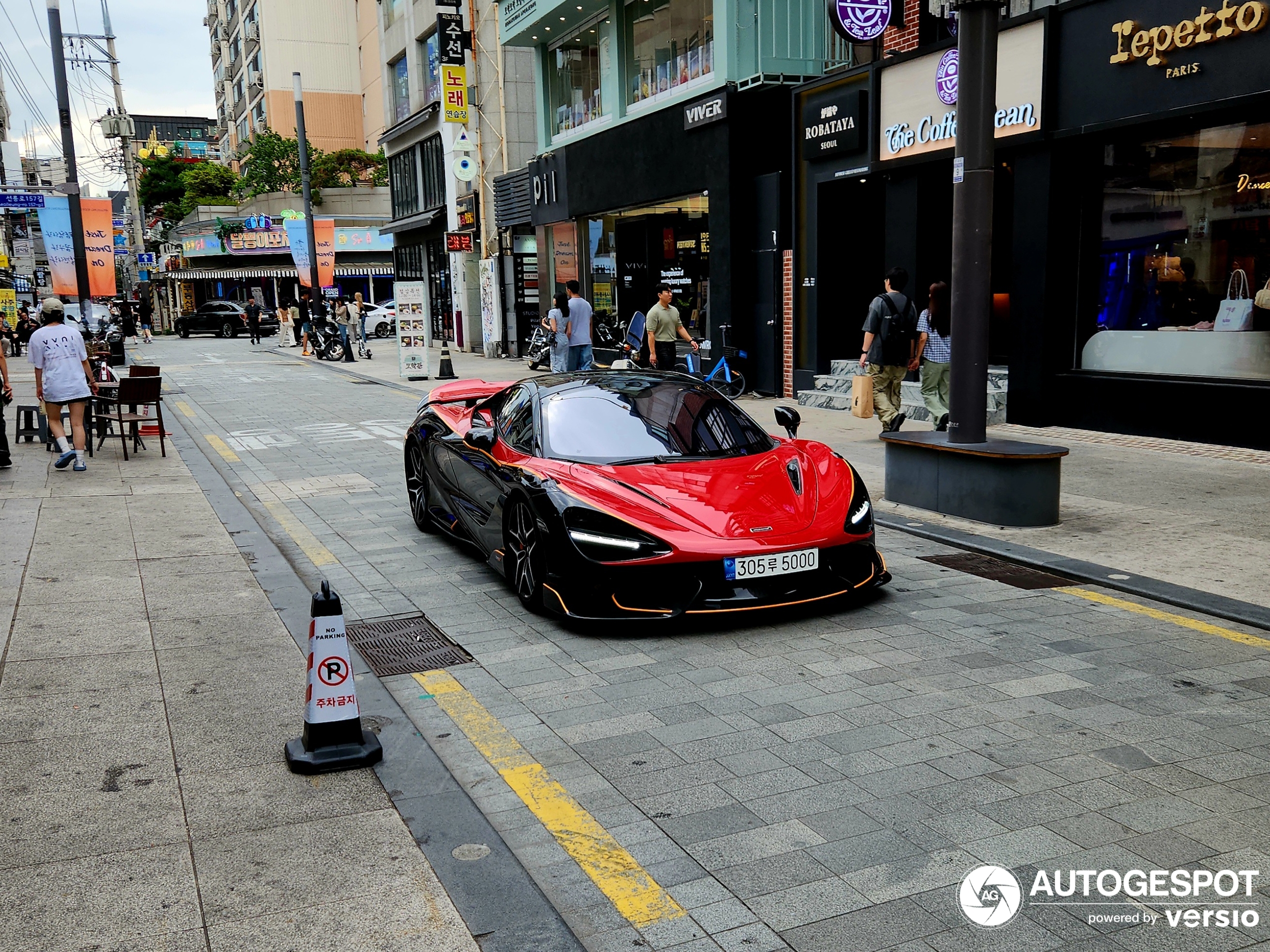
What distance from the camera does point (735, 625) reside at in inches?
241

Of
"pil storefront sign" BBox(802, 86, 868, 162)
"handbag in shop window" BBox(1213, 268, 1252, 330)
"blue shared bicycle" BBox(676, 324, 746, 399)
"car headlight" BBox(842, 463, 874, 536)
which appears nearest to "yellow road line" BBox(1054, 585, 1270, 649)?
"car headlight" BBox(842, 463, 874, 536)

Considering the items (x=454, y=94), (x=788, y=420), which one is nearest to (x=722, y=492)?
(x=788, y=420)

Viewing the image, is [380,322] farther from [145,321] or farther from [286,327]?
[145,321]

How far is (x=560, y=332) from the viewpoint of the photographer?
1948 cm

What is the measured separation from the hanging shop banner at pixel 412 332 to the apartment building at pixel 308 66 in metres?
53.2

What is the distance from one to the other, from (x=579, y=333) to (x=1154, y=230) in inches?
381

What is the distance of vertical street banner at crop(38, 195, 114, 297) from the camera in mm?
23203

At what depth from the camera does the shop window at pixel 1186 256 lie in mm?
11453

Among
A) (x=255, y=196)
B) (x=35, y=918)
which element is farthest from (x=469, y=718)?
(x=255, y=196)

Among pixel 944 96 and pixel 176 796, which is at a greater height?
pixel 944 96

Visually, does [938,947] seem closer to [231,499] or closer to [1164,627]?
[1164,627]

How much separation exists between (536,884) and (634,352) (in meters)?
17.5

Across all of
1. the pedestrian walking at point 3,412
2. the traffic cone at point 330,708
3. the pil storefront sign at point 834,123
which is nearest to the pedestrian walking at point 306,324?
the pil storefront sign at point 834,123

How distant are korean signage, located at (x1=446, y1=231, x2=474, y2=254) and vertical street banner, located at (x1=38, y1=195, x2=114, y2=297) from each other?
31.5 ft
